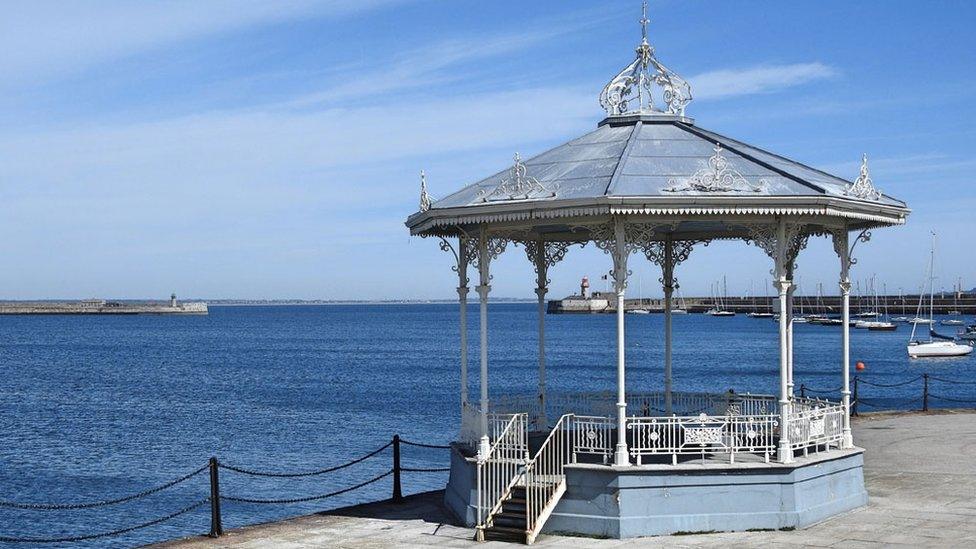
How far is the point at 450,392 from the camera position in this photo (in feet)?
200

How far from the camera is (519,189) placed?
52.6 ft

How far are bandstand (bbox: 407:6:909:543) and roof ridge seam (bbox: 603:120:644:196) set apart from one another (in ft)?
0.12

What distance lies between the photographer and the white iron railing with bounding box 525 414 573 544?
585 inches

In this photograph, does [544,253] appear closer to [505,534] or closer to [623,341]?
[623,341]

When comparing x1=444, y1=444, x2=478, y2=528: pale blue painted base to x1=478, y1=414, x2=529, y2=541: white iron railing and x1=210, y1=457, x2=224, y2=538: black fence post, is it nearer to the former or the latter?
x1=478, y1=414, x2=529, y2=541: white iron railing

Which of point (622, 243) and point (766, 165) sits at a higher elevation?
point (766, 165)

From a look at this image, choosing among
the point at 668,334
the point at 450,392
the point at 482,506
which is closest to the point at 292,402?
the point at 450,392

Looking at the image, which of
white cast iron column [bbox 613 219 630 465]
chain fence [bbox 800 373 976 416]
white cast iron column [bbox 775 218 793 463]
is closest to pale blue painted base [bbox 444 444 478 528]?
white cast iron column [bbox 613 219 630 465]

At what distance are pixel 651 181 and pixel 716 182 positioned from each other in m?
0.88

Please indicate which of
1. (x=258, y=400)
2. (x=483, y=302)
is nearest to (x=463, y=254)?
(x=483, y=302)

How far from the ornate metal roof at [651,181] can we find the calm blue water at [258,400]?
35.4ft

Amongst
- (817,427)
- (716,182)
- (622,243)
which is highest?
(716,182)

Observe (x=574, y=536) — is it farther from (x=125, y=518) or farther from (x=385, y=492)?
(x=125, y=518)

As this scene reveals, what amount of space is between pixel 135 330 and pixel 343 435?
133404mm
